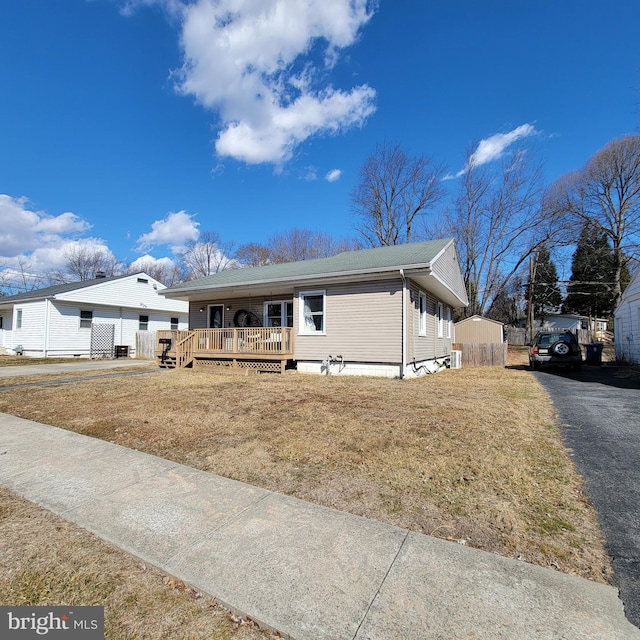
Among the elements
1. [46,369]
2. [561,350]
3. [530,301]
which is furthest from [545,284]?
[46,369]

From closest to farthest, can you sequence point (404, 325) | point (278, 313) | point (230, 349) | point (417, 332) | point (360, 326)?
point (404, 325) < point (360, 326) < point (417, 332) < point (230, 349) < point (278, 313)

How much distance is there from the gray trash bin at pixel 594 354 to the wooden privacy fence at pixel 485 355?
12.1ft

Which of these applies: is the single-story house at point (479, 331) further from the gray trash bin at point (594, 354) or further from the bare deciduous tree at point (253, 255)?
the bare deciduous tree at point (253, 255)

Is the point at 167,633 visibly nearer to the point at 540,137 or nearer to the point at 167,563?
the point at 167,563

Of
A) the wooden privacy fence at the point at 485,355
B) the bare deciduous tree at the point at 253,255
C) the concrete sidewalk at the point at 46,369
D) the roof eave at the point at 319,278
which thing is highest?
the bare deciduous tree at the point at 253,255

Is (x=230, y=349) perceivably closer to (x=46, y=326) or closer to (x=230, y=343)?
(x=230, y=343)

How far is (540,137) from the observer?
2514cm

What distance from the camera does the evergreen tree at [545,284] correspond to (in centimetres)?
3175

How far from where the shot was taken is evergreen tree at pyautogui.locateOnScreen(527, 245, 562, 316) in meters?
31.8

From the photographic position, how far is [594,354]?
16688 mm

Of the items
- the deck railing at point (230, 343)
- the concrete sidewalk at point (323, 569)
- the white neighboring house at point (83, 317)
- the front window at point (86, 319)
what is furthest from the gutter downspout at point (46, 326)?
the concrete sidewalk at point (323, 569)

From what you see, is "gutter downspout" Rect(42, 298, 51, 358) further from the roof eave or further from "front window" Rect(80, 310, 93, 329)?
the roof eave

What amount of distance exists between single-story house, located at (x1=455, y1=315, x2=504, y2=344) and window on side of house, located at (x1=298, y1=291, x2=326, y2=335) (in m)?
13.8

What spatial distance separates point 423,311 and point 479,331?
38.3 ft
